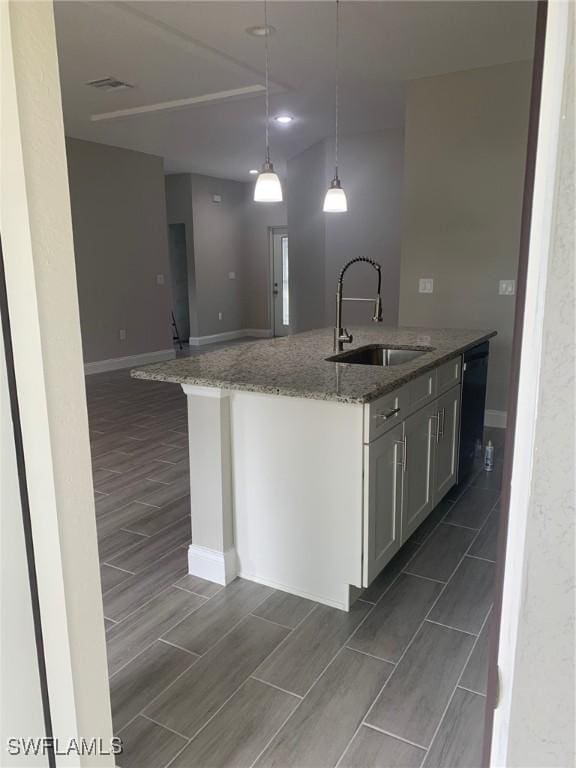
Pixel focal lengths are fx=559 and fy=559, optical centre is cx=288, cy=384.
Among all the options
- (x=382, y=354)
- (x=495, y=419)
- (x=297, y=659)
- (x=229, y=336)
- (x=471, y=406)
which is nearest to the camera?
(x=297, y=659)

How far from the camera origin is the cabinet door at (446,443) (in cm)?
283

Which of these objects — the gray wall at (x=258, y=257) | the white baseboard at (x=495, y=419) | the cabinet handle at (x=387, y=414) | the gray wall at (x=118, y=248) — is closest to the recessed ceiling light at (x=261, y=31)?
the cabinet handle at (x=387, y=414)

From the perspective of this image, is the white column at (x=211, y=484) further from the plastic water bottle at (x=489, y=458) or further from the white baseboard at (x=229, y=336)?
the white baseboard at (x=229, y=336)

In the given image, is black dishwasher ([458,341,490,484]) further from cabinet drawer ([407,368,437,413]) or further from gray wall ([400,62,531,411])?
gray wall ([400,62,531,411])

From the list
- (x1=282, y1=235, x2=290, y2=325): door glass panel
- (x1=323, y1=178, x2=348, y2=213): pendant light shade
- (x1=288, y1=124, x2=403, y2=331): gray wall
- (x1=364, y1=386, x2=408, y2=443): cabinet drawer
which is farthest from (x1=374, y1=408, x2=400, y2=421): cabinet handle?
(x1=282, y1=235, x2=290, y2=325): door glass panel

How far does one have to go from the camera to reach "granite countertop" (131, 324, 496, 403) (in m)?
2.01

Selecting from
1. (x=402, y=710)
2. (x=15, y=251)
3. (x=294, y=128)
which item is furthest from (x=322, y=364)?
(x=294, y=128)

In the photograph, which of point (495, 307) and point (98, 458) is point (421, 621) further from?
point (495, 307)

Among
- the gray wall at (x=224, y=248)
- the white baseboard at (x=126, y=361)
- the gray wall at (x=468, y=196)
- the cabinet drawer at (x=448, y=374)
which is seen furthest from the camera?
the gray wall at (x=224, y=248)

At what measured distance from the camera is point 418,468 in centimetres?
255

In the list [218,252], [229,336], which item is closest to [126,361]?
[229,336]

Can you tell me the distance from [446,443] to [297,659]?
4.81ft

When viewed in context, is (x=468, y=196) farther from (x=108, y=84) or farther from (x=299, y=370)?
(x=108, y=84)

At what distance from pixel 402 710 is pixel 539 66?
173 centimetres
